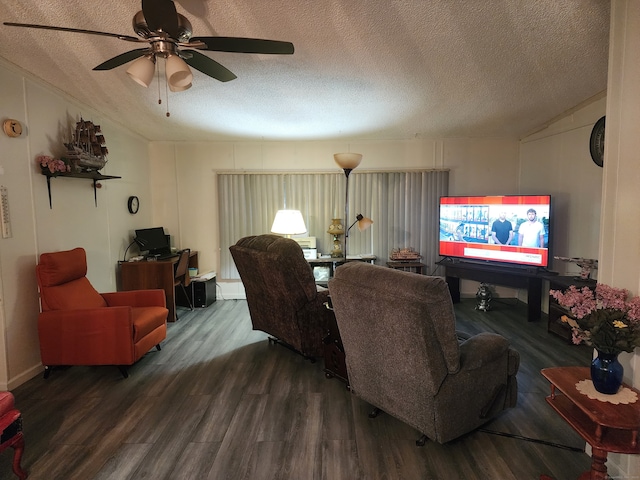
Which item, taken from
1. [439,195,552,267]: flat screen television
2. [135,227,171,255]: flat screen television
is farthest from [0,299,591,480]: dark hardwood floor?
[135,227,171,255]: flat screen television

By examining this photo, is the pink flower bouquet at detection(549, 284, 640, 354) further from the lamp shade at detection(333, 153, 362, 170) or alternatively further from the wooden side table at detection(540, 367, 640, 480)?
the lamp shade at detection(333, 153, 362, 170)

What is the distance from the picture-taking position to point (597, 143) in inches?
138

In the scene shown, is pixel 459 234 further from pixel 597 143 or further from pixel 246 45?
pixel 246 45

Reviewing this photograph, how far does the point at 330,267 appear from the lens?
509 centimetres

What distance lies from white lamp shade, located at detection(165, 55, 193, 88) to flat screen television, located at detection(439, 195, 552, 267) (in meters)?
3.89

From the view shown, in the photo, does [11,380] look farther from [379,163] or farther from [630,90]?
[379,163]

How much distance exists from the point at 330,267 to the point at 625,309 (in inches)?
150

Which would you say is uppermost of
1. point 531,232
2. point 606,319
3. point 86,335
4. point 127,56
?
point 127,56

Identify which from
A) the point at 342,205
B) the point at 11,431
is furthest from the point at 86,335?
the point at 342,205

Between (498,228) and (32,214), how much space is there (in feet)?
16.1

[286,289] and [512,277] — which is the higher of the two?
[286,289]

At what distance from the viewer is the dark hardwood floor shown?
1849mm

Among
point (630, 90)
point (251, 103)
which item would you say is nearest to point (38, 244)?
point (251, 103)

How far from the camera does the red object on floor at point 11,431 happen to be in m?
1.65
